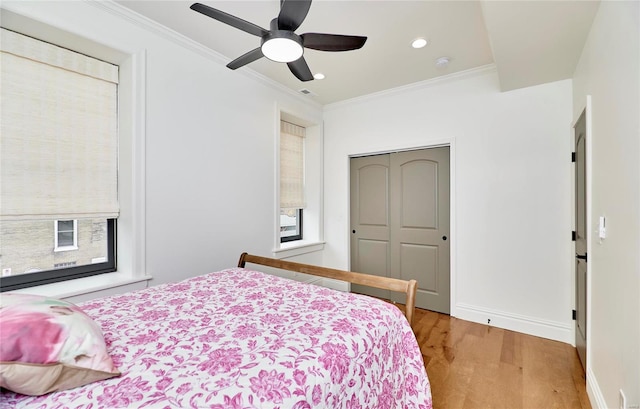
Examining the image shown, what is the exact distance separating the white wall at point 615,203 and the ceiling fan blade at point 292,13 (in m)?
1.35

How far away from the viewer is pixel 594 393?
5.51 ft

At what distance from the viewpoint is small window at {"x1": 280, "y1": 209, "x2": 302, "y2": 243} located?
3.97 m

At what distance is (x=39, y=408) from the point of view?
781mm

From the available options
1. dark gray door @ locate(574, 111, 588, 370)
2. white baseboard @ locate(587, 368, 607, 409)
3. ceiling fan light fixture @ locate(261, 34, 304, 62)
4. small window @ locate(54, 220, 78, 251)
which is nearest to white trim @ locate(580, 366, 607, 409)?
white baseboard @ locate(587, 368, 607, 409)

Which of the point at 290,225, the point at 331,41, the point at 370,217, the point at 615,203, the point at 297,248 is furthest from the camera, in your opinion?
the point at 290,225

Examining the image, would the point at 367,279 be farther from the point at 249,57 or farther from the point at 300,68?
the point at 249,57

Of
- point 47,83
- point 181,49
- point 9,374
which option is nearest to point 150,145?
point 47,83

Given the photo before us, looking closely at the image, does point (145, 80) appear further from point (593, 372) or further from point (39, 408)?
point (593, 372)

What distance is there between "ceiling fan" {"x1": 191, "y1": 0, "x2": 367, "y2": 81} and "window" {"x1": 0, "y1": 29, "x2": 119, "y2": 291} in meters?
1.22

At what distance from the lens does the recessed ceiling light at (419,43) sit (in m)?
2.42

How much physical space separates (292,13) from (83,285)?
7.25ft

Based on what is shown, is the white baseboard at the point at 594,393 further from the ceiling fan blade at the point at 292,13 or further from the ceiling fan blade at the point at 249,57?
the ceiling fan blade at the point at 249,57

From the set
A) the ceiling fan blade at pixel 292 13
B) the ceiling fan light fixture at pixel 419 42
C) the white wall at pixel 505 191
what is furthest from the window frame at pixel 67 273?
the white wall at pixel 505 191

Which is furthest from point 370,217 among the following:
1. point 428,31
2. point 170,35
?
point 170,35
